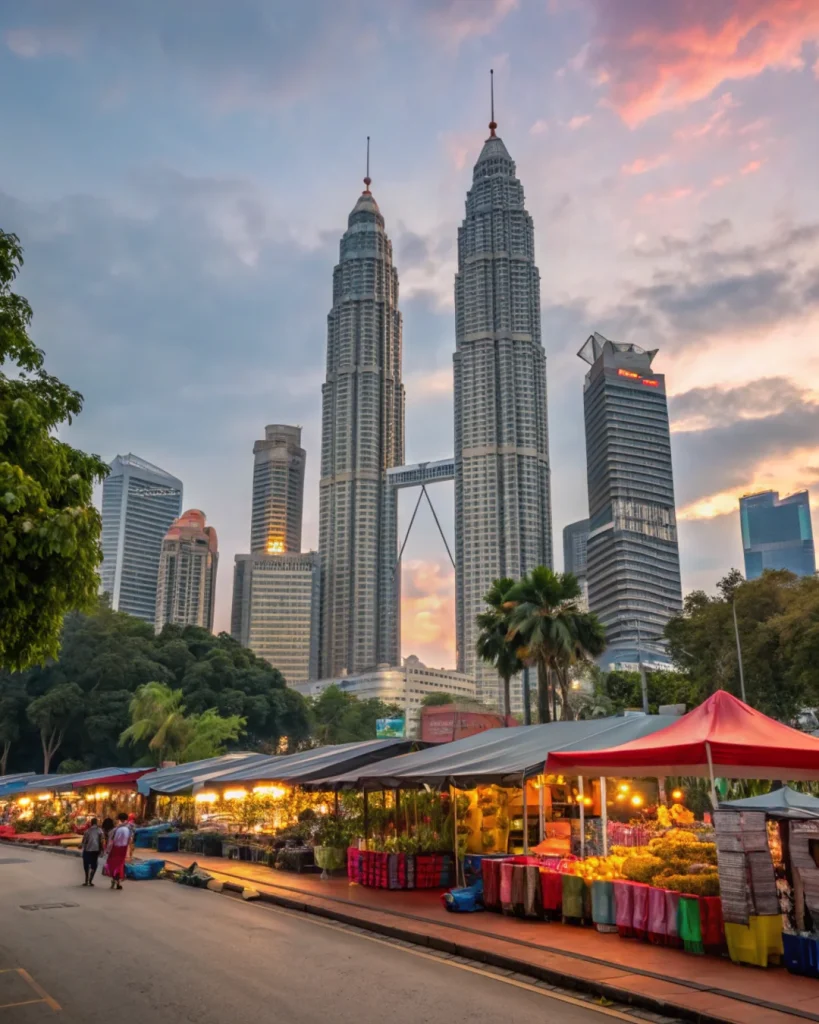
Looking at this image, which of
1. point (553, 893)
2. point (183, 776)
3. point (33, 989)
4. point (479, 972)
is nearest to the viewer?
point (33, 989)

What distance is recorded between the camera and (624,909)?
12.0m

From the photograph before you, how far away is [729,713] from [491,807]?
951 cm

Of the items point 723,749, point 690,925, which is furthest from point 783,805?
point 690,925

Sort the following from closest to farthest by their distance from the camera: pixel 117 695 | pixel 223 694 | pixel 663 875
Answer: pixel 663 875, pixel 117 695, pixel 223 694

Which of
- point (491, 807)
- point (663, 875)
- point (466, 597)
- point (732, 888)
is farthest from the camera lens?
point (466, 597)

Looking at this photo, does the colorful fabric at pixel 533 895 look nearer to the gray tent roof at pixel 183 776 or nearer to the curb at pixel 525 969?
the curb at pixel 525 969

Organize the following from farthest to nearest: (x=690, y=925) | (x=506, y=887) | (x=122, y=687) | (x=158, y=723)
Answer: (x=122, y=687)
(x=158, y=723)
(x=506, y=887)
(x=690, y=925)

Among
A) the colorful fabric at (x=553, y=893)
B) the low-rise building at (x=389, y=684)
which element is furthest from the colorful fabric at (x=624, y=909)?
the low-rise building at (x=389, y=684)

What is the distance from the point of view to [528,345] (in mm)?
181750

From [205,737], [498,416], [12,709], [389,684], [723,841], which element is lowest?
[723,841]

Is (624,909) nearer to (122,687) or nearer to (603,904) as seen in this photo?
(603,904)

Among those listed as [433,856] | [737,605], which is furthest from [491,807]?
[737,605]

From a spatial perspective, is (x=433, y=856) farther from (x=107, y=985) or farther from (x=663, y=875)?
(x=107, y=985)

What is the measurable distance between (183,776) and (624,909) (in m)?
21.8
